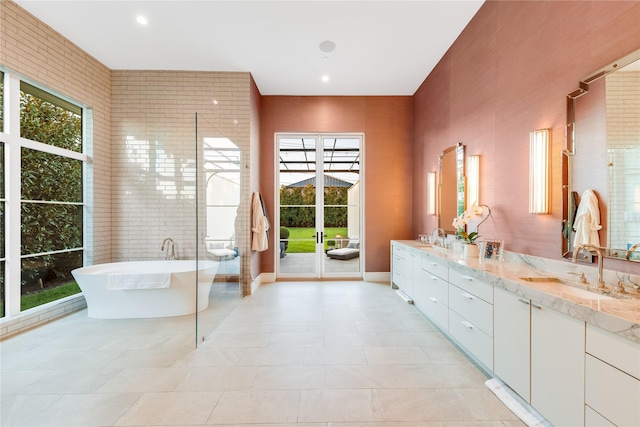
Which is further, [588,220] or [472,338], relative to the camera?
[472,338]

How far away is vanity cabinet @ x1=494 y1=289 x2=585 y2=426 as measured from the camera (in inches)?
53.4

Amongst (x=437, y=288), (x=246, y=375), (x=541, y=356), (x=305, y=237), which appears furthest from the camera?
(x=305, y=237)

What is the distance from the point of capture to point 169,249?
4230 mm

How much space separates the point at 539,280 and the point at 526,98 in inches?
62.3

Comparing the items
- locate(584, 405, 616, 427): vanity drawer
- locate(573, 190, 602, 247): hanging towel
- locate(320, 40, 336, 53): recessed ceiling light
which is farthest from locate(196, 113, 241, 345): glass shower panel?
locate(573, 190, 602, 247): hanging towel

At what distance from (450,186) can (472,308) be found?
1994 millimetres

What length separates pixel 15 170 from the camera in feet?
9.66

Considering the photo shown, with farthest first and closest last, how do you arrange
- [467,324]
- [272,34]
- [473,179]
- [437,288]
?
[272,34] < [473,179] < [437,288] < [467,324]

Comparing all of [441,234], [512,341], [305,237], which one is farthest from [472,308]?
[305,237]

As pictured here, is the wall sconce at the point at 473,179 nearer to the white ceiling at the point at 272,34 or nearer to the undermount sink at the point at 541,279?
the undermount sink at the point at 541,279

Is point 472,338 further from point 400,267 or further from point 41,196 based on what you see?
point 41,196

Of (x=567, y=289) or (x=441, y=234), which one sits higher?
(x=441, y=234)

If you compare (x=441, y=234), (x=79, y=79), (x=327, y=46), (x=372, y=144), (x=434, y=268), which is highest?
(x=327, y=46)

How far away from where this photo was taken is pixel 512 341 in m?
1.79
